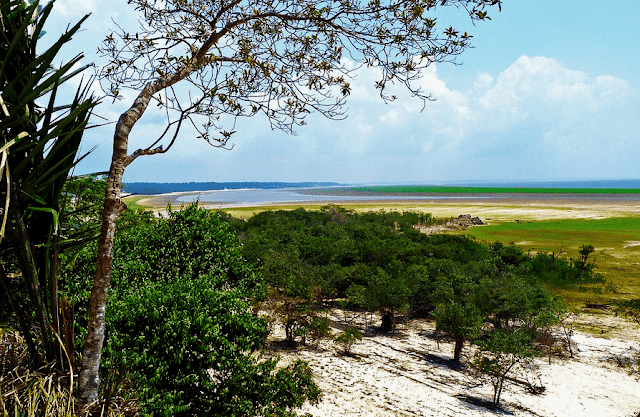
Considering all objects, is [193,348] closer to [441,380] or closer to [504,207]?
[441,380]

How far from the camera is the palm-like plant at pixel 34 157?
11.5 feet

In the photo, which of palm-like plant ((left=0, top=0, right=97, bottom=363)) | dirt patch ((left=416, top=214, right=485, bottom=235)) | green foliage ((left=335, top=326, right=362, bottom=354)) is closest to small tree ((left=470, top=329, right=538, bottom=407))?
green foliage ((left=335, top=326, right=362, bottom=354))

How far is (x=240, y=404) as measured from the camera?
7.85 m

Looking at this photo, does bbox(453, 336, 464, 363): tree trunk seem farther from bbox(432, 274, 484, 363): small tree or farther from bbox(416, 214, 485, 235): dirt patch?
bbox(416, 214, 485, 235): dirt patch

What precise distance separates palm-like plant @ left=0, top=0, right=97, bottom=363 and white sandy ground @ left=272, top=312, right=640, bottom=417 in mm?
8142

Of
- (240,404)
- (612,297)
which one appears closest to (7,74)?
(240,404)

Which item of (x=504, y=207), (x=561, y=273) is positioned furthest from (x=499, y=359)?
(x=504, y=207)

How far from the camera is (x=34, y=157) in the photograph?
373 centimetres

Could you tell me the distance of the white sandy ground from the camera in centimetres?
1230

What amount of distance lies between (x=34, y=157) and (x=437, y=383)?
1403 centimetres

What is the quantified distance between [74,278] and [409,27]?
9.09 m

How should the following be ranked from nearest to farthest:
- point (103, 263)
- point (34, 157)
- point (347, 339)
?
point (34, 157), point (103, 263), point (347, 339)

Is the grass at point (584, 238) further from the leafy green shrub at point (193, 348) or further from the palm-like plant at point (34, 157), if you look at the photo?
the palm-like plant at point (34, 157)

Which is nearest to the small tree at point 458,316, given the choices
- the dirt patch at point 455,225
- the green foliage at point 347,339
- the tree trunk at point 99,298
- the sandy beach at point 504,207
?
the green foliage at point 347,339
